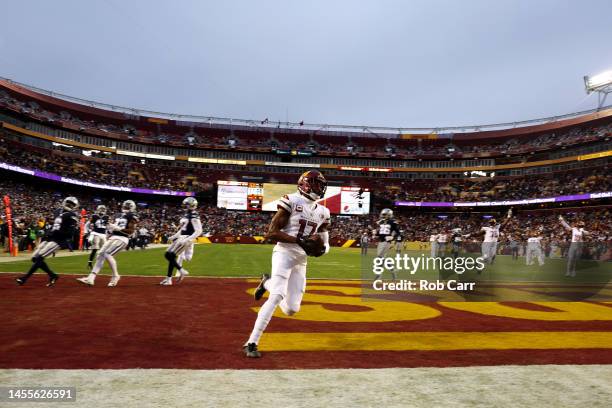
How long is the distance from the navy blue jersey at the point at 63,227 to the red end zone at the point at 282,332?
121cm

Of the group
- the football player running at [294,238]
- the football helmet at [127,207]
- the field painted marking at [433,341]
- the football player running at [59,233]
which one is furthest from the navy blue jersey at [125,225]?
the football player running at [294,238]

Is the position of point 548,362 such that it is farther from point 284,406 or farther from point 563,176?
point 563,176

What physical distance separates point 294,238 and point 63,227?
7516mm

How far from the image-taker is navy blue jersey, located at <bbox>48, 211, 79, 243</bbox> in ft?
32.5

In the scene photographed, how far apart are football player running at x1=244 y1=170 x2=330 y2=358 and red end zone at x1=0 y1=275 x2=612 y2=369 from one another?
0.67 m

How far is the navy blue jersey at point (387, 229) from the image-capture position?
12.7 metres

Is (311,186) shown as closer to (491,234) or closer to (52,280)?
(52,280)

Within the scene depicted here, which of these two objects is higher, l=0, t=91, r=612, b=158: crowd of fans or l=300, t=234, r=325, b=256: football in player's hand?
l=0, t=91, r=612, b=158: crowd of fans

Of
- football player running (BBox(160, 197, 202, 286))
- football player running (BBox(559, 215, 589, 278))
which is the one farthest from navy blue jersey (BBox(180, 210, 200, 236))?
football player running (BBox(559, 215, 589, 278))

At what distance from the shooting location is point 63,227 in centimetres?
993

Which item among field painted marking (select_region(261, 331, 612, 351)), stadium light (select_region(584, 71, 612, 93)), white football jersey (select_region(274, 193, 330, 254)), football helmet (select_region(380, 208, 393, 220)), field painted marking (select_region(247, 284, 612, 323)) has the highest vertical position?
stadium light (select_region(584, 71, 612, 93))

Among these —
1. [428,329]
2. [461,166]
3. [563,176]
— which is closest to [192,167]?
[461,166]

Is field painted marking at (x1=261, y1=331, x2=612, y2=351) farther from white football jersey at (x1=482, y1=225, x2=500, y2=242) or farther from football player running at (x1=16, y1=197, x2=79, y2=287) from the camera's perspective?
white football jersey at (x1=482, y1=225, x2=500, y2=242)

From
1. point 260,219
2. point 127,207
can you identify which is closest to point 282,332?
point 127,207
